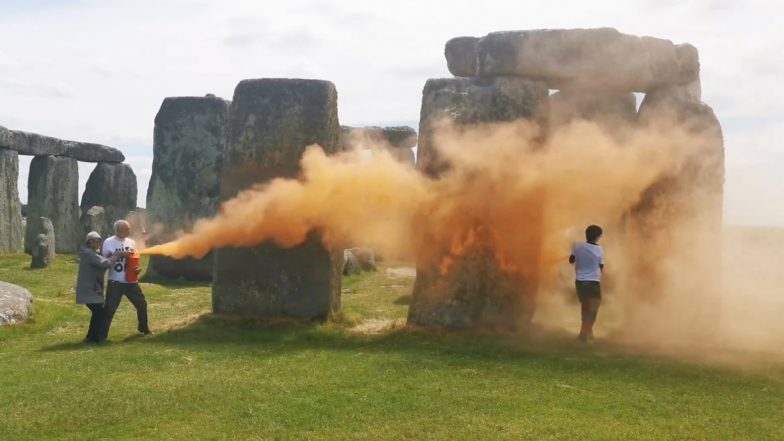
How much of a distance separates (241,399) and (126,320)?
17.9 feet

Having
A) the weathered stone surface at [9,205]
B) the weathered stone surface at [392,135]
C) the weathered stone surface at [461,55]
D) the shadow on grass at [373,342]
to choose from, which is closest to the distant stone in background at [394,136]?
the weathered stone surface at [392,135]

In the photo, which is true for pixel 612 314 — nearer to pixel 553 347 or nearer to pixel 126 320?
pixel 553 347

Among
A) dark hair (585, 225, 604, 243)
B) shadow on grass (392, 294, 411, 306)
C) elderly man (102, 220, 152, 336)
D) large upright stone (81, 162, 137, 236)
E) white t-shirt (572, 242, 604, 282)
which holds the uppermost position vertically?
large upright stone (81, 162, 137, 236)

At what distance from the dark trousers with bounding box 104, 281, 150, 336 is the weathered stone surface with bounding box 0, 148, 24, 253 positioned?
14.5 m

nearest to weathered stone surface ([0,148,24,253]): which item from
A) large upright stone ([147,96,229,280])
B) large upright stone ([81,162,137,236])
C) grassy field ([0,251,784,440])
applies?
large upright stone ([81,162,137,236])

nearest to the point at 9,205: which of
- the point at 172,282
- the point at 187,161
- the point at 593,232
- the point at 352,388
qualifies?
the point at 187,161

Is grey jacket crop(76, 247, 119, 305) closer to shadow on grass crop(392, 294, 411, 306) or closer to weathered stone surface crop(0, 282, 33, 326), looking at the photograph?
weathered stone surface crop(0, 282, 33, 326)

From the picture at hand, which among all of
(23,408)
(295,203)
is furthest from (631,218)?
(23,408)

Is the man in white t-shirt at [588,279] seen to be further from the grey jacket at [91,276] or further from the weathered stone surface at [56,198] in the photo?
the weathered stone surface at [56,198]

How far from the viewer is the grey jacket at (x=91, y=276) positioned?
34.8ft

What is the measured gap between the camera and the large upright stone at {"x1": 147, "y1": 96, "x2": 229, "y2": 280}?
19.8 metres

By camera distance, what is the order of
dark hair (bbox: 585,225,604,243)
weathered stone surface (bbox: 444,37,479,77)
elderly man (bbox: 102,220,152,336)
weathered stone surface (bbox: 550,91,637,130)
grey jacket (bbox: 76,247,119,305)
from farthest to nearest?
weathered stone surface (bbox: 444,37,479,77)
weathered stone surface (bbox: 550,91,637,130)
dark hair (bbox: 585,225,604,243)
elderly man (bbox: 102,220,152,336)
grey jacket (bbox: 76,247,119,305)

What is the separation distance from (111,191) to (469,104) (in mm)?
19693

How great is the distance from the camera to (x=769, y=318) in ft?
44.2
